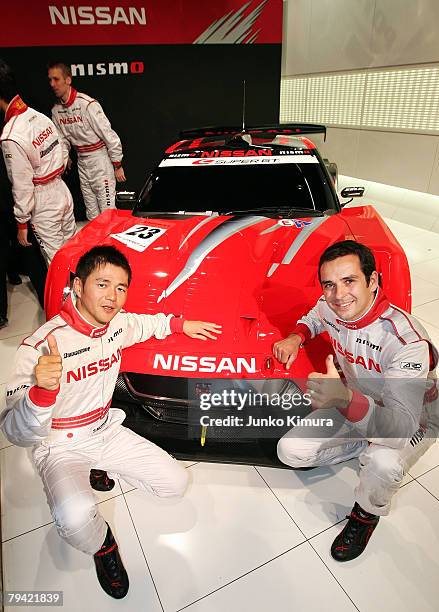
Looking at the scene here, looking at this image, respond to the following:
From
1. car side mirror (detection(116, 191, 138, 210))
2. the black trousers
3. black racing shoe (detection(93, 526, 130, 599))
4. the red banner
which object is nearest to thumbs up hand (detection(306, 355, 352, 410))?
black racing shoe (detection(93, 526, 130, 599))

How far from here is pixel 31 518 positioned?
5.16ft

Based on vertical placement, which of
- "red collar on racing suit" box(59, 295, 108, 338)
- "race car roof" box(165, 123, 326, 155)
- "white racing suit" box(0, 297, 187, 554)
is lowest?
"white racing suit" box(0, 297, 187, 554)

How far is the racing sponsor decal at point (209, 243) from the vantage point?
5.73 ft

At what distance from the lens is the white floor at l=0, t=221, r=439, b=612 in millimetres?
Answer: 1290

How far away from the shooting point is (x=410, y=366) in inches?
49.0

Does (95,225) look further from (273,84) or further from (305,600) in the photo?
(273,84)

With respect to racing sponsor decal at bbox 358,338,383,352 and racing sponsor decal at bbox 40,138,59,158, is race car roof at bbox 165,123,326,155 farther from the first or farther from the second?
racing sponsor decal at bbox 358,338,383,352

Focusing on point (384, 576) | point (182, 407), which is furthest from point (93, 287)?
point (384, 576)

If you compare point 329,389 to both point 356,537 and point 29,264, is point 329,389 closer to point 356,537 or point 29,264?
point 356,537

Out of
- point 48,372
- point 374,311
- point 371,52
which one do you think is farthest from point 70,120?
point 371,52

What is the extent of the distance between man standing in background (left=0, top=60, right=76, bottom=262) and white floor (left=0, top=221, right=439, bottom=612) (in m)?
1.71

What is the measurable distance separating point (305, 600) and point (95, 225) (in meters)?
1.91

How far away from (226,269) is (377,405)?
871 millimetres

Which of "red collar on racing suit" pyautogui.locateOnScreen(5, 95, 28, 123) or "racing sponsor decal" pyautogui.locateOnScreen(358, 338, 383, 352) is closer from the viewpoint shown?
"racing sponsor decal" pyautogui.locateOnScreen(358, 338, 383, 352)
